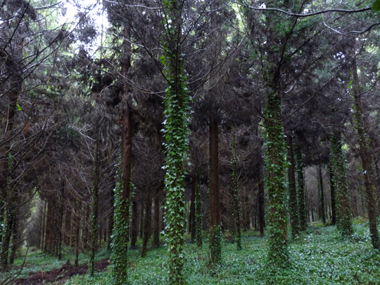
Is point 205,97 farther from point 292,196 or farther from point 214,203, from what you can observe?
point 292,196

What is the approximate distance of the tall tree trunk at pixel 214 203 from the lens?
9438 mm

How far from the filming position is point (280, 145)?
812cm

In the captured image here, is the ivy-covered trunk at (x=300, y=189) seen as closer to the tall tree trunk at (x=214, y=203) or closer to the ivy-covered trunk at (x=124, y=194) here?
the tall tree trunk at (x=214, y=203)

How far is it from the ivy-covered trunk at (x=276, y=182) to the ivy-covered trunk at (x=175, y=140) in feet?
10.5

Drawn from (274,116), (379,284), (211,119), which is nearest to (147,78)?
(211,119)

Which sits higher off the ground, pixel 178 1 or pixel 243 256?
pixel 178 1

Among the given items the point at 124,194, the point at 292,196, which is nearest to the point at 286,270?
the point at 124,194

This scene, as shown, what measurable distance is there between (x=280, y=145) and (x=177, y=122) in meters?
3.85

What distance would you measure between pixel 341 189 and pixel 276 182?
21.8 feet

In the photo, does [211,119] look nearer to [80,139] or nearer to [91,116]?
[91,116]

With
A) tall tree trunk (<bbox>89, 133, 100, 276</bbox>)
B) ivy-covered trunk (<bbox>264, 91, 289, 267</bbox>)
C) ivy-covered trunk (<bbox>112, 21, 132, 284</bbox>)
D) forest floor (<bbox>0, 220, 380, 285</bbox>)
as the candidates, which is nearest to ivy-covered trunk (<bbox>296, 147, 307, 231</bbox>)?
forest floor (<bbox>0, 220, 380, 285</bbox>)

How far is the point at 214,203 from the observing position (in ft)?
33.5

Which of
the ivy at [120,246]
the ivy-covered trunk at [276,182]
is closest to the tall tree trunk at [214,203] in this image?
the ivy-covered trunk at [276,182]

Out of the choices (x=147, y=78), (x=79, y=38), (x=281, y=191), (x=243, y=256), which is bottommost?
(x=243, y=256)
